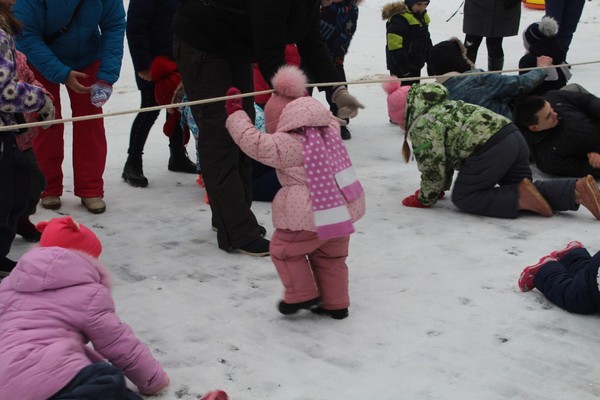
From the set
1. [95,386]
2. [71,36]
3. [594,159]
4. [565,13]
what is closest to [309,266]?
A: [95,386]

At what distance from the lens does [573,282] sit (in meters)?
3.52

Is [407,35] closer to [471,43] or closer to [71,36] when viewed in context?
[471,43]

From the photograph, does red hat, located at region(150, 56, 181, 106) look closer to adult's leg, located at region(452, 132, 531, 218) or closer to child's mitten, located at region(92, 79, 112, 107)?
child's mitten, located at region(92, 79, 112, 107)

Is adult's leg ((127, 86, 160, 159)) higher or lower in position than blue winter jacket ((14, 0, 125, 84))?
lower

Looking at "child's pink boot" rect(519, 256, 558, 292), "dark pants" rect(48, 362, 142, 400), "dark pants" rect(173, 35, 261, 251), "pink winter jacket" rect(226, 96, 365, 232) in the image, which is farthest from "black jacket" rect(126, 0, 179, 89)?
"dark pants" rect(48, 362, 142, 400)

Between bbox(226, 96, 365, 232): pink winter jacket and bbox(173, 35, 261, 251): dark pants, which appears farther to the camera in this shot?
bbox(173, 35, 261, 251): dark pants

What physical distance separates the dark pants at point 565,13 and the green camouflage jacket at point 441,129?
4.13 meters

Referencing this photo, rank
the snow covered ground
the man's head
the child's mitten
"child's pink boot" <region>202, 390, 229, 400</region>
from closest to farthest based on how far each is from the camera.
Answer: "child's pink boot" <region>202, 390, 229, 400</region> → the snow covered ground → the child's mitten → the man's head

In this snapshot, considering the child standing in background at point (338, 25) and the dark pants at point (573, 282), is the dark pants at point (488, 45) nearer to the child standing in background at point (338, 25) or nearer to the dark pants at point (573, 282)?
the child standing in background at point (338, 25)

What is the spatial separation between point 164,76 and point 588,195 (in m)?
2.87

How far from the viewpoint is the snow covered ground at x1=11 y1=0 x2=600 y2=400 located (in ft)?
9.87

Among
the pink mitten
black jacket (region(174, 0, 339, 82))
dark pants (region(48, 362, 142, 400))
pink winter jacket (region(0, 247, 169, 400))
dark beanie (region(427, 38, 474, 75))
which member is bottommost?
dark pants (region(48, 362, 142, 400))

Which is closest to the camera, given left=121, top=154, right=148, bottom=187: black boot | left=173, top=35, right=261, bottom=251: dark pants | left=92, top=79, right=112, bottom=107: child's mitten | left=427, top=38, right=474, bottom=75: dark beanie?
left=173, top=35, right=261, bottom=251: dark pants

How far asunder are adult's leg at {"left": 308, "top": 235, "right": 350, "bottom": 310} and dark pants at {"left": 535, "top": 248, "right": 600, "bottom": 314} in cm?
92
